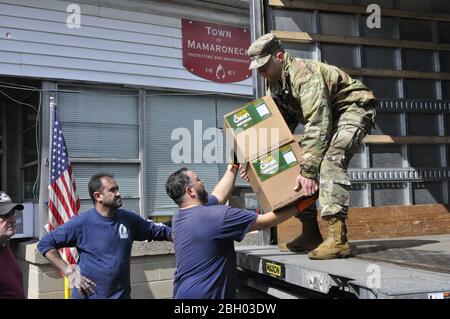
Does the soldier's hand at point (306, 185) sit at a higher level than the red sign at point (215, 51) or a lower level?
lower

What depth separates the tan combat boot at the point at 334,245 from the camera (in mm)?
3059

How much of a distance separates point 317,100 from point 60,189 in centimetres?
390

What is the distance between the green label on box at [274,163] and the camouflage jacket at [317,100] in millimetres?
101

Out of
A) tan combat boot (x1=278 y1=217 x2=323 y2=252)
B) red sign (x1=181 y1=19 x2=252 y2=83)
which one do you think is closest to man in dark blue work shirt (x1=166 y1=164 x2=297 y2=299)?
tan combat boot (x1=278 y1=217 x2=323 y2=252)

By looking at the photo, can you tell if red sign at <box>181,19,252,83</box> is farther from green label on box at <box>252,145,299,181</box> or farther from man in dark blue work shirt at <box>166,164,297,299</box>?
man in dark blue work shirt at <box>166,164,297,299</box>

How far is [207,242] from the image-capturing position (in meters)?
2.85

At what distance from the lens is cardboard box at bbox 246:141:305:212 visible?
3.05 meters

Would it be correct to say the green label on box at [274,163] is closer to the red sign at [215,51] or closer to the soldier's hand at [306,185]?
the soldier's hand at [306,185]

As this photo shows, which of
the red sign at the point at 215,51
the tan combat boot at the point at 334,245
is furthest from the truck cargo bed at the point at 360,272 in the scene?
the red sign at the point at 215,51

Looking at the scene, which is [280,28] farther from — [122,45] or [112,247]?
[122,45]

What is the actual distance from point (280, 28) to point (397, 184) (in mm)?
1873

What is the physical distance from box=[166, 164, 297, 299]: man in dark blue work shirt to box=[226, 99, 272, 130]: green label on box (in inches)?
20.5

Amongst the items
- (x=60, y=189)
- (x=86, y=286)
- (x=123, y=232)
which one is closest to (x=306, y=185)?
(x=123, y=232)
